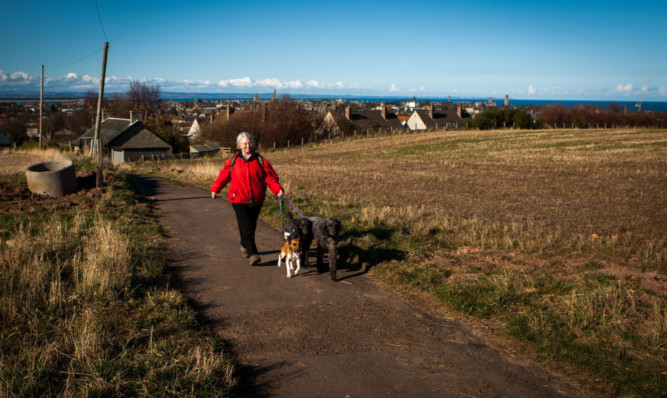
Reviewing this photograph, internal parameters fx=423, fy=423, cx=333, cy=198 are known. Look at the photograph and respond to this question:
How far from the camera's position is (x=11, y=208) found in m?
10.5

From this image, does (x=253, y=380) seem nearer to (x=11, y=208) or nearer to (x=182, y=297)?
(x=182, y=297)

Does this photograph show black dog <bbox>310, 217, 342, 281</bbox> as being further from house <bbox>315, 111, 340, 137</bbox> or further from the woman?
house <bbox>315, 111, 340, 137</bbox>

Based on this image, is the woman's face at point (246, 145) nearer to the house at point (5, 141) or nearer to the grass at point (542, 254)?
the grass at point (542, 254)

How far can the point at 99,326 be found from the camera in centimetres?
446

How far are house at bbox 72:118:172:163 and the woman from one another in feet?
166

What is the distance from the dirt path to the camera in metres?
4.03

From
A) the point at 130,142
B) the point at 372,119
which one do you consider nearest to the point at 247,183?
the point at 130,142

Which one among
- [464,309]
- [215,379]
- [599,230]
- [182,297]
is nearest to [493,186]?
[599,230]

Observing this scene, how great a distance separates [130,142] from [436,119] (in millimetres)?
72296

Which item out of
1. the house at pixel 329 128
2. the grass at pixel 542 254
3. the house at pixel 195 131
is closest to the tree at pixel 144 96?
the house at pixel 195 131

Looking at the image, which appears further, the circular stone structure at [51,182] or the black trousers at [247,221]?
the circular stone structure at [51,182]

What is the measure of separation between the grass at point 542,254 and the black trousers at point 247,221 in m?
1.75

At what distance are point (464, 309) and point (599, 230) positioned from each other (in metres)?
6.34

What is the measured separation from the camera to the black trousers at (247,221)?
23.7 feet
